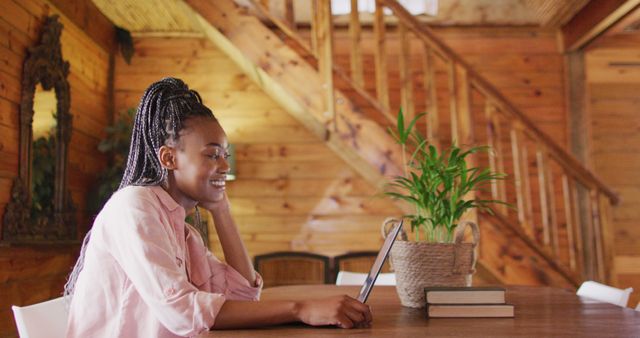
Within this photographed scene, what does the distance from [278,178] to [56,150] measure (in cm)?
170

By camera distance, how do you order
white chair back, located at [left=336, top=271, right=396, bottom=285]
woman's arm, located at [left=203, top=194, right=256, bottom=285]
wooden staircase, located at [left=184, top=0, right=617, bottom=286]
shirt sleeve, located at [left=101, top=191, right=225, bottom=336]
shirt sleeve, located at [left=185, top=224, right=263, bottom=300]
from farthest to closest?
wooden staircase, located at [left=184, top=0, right=617, bottom=286], white chair back, located at [left=336, top=271, right=396, bottom=285], woman's arm, located at [left=203, top=194, right=256, bottom=285], shirt sleeve, located at [left=185, top=224, right=263, bottom=300], shirt sleeve, located at [left=101, top=191, right=225, bottom=336]

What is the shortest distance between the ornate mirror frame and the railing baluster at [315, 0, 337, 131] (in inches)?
61.8

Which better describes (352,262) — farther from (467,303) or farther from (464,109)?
(467,303)

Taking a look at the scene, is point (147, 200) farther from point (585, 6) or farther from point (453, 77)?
point (585, 6)

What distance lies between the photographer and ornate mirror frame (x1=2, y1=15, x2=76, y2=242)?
10.6ft

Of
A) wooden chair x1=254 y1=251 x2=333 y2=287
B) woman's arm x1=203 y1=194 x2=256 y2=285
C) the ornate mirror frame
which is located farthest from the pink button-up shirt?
wooden chair x1=254 y1=251 x2=333 y2=287

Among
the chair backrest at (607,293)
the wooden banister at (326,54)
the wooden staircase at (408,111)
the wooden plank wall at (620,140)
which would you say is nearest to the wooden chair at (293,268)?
the wooden staircase at (408,111)

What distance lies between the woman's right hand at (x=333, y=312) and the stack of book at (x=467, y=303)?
0.24 metres

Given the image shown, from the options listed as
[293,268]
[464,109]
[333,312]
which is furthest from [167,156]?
[293,268]

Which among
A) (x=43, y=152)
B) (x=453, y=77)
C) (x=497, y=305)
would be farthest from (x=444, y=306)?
(x=43, y=152)

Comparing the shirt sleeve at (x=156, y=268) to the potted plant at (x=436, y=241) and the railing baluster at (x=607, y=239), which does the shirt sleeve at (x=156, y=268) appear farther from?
the railing baluster at (x=607, y=239)

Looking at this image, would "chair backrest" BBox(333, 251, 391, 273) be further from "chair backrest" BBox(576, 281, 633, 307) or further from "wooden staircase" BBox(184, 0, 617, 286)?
"chair backrest" BBox(576, 281, 633, 307)

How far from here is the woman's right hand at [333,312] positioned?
1.20 meters

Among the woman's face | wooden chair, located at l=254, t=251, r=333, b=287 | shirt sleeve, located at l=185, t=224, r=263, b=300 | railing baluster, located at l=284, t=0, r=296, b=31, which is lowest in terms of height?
wooden chair, located at l=254, t=251, r=333, b=287
